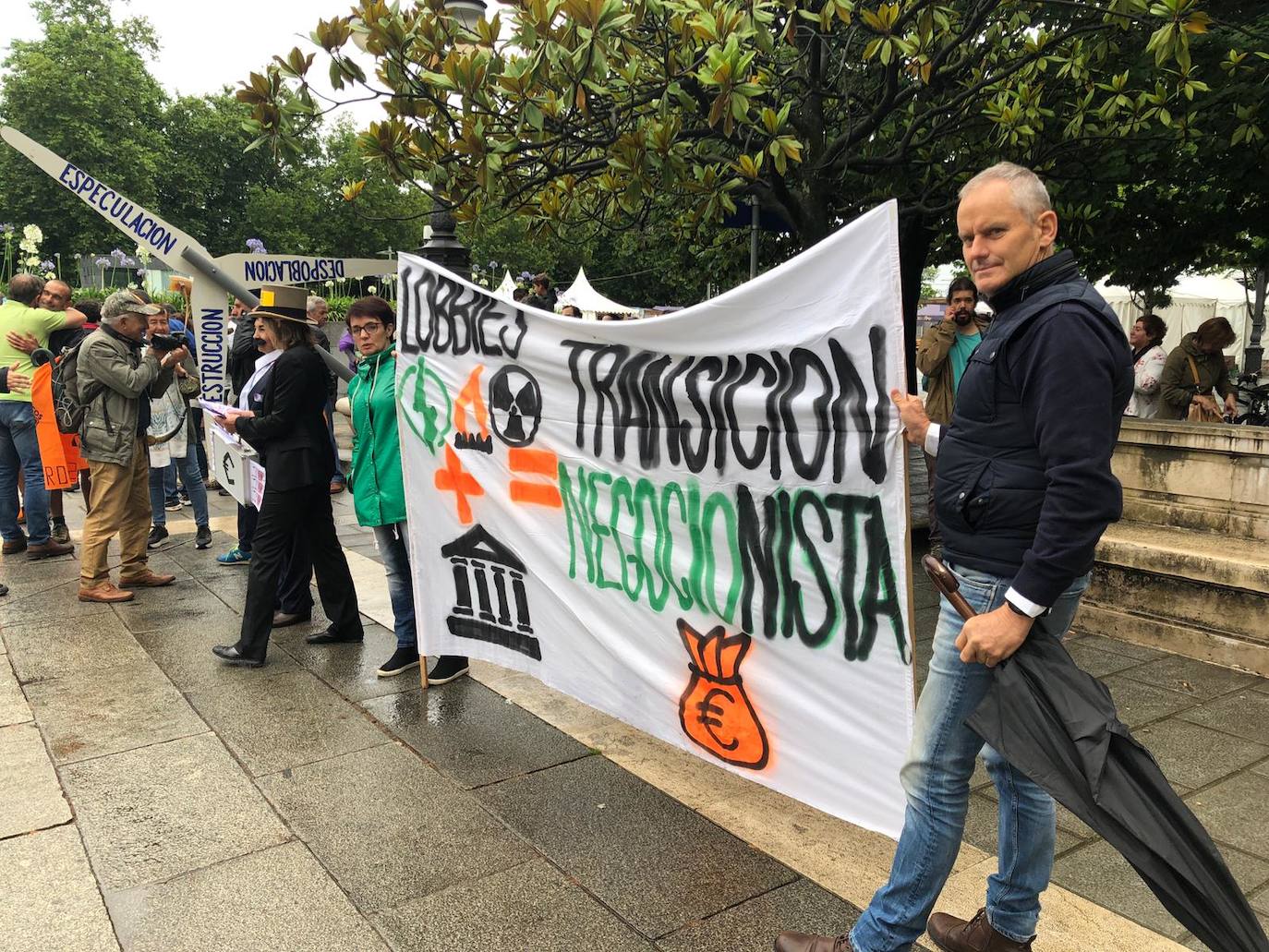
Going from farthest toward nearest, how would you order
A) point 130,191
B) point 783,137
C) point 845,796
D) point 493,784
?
1. point 130,191
2. point 783,137
3. point 493,784
4. point 845,796

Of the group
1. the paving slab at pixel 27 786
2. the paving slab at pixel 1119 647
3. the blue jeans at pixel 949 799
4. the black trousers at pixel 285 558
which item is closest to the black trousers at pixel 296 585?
the black trousers at pixel 285 558

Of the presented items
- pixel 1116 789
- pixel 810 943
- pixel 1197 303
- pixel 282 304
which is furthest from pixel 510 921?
pixel 1197 303

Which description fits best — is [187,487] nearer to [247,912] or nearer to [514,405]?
[514,405]

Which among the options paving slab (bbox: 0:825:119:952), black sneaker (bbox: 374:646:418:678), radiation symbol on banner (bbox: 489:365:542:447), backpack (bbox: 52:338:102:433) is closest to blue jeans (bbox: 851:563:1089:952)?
radiation symbol on banner (bbox: 489:365:542:447)

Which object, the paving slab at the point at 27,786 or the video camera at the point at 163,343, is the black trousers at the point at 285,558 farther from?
the video camera at the point at 163,343

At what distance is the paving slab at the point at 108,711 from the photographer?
13.4ft

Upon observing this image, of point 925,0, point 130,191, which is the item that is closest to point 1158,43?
point 925,0

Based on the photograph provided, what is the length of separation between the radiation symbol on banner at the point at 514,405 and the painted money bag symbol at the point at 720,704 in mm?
1088

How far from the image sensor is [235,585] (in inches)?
262

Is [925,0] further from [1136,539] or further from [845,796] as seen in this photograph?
[845,796]

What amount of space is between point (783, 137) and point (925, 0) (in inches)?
38.3

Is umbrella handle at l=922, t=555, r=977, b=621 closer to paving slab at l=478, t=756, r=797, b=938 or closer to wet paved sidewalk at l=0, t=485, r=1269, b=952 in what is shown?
wet paved sidewalk at l=0, t=485, r=1269, b=952

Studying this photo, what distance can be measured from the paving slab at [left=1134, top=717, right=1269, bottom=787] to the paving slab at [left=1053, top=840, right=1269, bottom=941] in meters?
0.60

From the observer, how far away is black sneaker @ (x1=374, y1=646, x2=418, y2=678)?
15.9 feet
